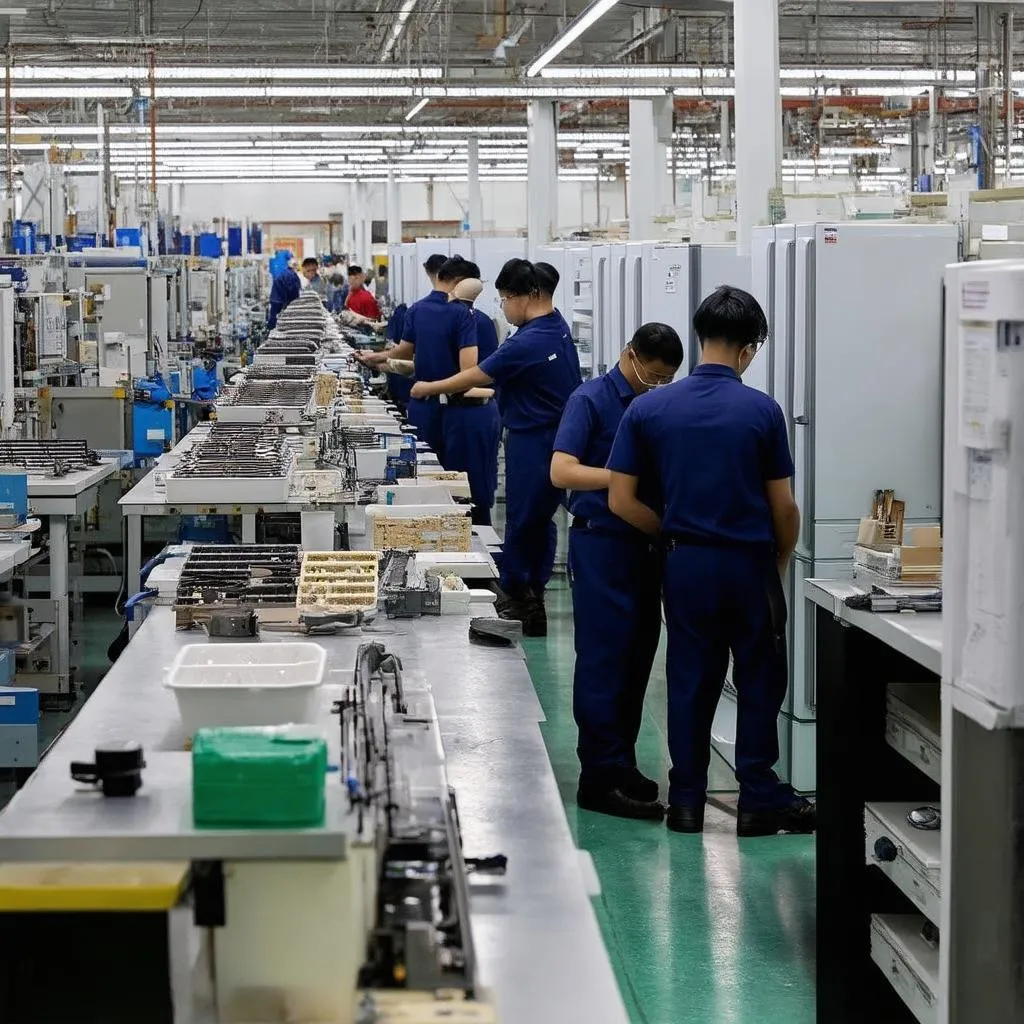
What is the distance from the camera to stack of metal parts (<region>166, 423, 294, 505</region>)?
5.60 meters

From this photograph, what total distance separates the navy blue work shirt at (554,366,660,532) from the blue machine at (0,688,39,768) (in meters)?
1.74

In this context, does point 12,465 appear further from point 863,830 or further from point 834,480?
point 863,830

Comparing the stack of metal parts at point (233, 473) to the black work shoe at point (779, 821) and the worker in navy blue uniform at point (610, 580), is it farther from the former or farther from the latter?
the black work shoe at point (779, 821)

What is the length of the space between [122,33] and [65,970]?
49.8 feet

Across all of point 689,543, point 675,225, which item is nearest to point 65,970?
point 689,543

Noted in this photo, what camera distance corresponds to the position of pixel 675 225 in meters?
10.5

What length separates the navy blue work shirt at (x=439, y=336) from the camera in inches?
359

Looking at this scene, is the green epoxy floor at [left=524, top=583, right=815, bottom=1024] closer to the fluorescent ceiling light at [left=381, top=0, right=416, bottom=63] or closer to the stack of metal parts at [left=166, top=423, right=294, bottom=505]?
the stack of metal parts at [left=166, top=423, right=294, bottom=505]

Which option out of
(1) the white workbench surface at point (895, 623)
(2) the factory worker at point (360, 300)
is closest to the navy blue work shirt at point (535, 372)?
(1) the white workbench surface at point (895, 623)

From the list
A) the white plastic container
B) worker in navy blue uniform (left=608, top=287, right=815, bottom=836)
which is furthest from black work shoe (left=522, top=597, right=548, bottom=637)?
the white plastic container

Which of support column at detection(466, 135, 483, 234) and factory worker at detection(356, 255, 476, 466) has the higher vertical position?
support column at detection(466, 135, 483, 234)

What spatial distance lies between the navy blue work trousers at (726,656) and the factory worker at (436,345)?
14.9ft

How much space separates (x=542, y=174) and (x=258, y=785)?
42.2 feet

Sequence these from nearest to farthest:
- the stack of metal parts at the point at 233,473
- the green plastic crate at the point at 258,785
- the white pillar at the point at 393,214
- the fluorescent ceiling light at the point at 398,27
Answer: the green plastic crate at the point at 258,785 → the stack of metal parts at the point at 233,473 → the fluorescent ceiling light at the point at 398,27 → the white pillar at the point at 393,214
